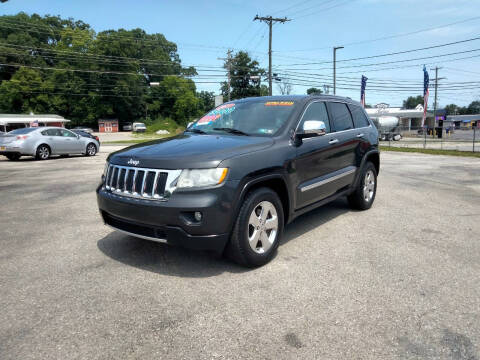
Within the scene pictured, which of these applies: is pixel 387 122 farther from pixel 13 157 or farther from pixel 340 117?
pixel 340 117

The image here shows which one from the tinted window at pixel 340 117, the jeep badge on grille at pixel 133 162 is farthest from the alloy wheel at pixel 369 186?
the jeep badge on grille at pixel 133 162

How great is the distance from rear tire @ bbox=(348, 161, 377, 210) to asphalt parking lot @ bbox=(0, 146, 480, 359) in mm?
523

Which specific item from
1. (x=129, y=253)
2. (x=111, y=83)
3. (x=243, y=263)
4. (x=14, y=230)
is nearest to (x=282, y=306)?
(x=243, y=263)

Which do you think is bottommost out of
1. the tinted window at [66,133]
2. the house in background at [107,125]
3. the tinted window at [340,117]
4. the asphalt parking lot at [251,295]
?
the asphalt parking lot at [251,295]

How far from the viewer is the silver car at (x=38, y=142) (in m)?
14.5

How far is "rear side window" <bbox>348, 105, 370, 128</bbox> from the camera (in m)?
5.64

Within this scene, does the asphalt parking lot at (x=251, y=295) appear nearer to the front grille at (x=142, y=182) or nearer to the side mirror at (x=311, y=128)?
the front grille at (x=142, y=182)

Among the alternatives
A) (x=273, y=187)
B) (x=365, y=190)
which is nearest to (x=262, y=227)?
(x=273, y=187)

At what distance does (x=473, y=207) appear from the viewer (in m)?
6.11

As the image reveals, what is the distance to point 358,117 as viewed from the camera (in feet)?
19.0

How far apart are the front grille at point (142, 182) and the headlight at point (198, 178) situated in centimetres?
6

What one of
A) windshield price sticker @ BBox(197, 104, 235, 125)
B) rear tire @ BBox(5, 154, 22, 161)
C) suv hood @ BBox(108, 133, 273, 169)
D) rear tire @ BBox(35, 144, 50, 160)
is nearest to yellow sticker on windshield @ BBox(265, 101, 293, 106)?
windshield price sticker @ BBox(197, 104, 235, 125)

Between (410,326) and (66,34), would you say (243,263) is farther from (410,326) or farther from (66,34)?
(66,34)

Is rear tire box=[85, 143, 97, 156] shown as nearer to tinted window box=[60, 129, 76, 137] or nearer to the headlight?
tinted window box=[60, 129, 76, 137]
